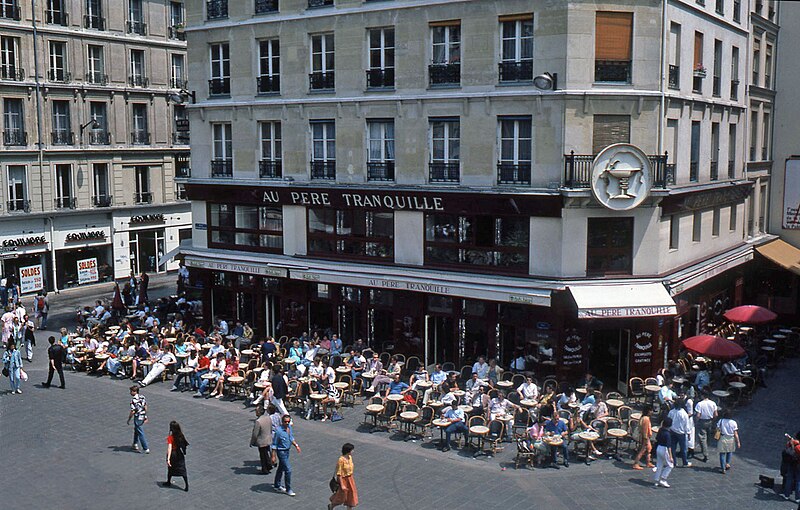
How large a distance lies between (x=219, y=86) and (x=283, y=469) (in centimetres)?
1965

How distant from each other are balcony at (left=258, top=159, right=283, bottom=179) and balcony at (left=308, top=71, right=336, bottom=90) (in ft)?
11.2

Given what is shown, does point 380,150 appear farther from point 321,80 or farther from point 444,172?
point 321,80

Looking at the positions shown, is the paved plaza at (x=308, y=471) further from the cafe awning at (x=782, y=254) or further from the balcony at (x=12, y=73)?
the balcony at (x=12, y=73)

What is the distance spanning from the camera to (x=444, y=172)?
27984mm

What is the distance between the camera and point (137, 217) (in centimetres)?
4950

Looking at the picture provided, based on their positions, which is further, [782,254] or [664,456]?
[782,254]

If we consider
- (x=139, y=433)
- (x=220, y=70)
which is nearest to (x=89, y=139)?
(x=220, y=70)

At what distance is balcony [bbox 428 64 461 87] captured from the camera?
89.6 feet

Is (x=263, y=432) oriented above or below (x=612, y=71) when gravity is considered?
below

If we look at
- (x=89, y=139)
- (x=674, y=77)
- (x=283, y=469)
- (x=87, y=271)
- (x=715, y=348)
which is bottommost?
(x=283, y=469)

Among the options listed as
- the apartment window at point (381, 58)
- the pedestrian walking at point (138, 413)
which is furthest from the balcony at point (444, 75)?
the pedestrian walking at point (138, 413)

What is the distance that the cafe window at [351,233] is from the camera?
29734 millimetres

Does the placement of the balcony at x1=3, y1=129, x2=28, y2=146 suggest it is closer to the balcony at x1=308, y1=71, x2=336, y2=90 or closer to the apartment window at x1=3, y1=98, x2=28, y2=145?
the apartment window at x1=3, y1=98, x2=28, y2=145

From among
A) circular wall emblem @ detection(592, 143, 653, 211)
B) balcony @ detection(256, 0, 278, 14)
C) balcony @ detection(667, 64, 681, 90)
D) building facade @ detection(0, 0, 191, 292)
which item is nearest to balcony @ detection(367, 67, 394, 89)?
balcony @ detection(256, 0, 278, 14)
